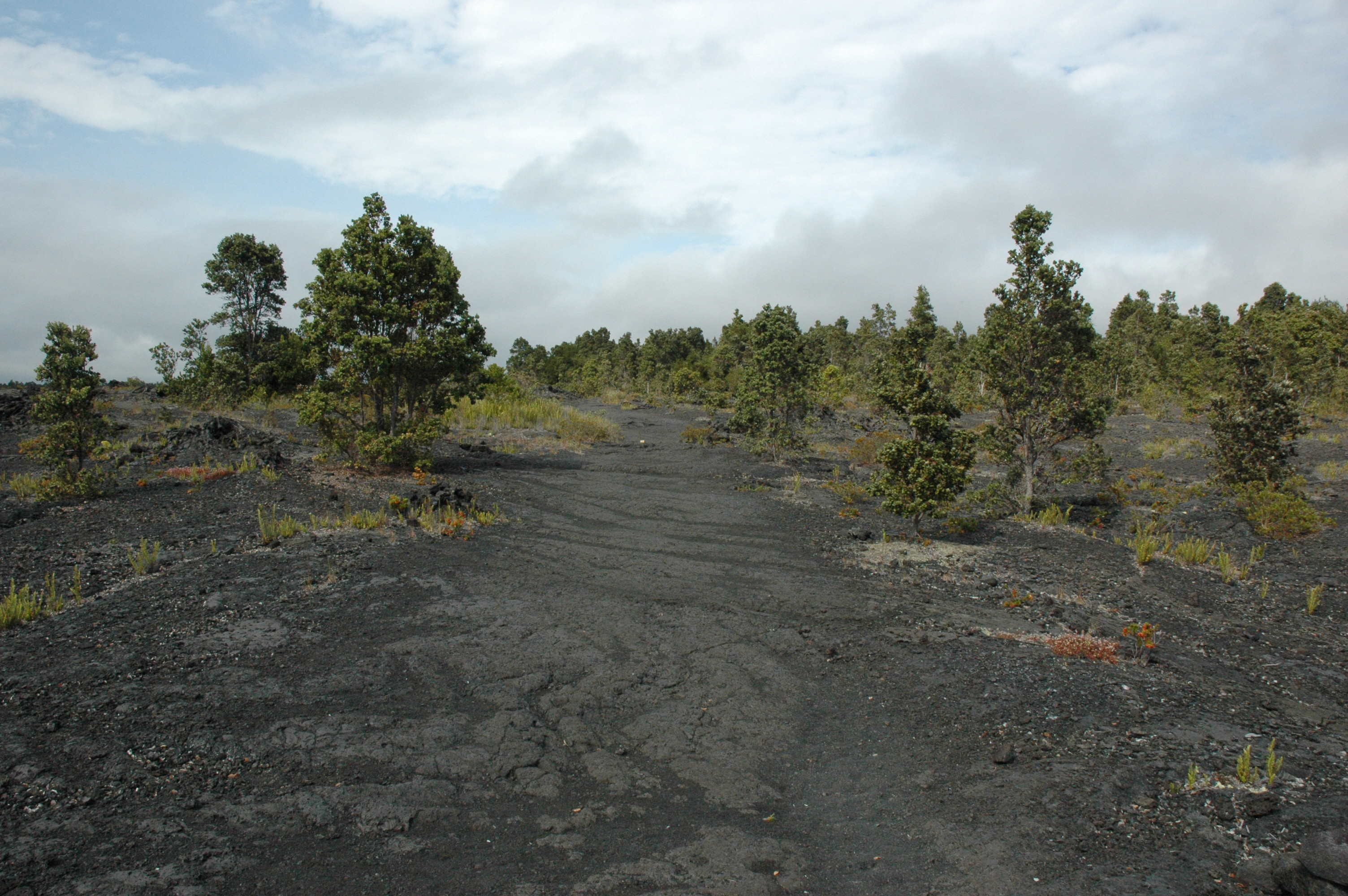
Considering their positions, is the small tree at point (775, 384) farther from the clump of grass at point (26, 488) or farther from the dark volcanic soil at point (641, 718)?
the clump of grass at point (26, 488)

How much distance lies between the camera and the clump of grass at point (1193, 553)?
11219 mm

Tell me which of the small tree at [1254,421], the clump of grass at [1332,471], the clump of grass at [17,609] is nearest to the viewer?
the clump of grass at [17,609]

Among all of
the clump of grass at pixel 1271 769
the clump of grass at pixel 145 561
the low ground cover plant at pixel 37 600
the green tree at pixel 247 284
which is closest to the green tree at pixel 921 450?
the clump of grass at pixel 1271 769

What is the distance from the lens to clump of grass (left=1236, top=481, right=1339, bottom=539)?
39.8ft

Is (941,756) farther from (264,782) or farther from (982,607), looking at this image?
(264,782)

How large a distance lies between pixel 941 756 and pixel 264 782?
209 inches

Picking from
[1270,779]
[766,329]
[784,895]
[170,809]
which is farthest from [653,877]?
[766,329]

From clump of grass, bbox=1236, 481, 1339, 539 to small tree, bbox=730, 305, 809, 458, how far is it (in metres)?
11.8

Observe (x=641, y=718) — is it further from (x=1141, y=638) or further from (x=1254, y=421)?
(x=1254, y=421)

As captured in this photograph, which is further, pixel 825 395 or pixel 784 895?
pixel 825 395

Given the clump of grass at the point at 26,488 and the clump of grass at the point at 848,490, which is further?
the clump of grass at the point at 848,490

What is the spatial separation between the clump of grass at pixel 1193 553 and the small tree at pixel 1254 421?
375 cm

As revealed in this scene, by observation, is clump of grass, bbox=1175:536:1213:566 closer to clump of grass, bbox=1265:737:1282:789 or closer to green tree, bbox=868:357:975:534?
green tree, bbox=868:357:975:534

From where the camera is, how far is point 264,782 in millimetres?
5176
